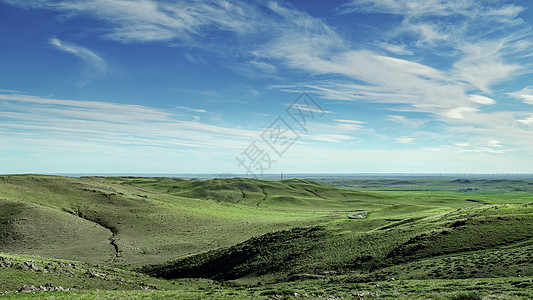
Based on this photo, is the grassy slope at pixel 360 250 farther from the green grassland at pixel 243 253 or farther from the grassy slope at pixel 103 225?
the grassy slope at pixel 103 225

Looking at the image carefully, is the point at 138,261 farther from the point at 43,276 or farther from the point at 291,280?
the point at 291,280

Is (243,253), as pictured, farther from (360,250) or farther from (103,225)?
(103,225)

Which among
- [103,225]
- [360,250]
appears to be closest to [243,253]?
[360,250]

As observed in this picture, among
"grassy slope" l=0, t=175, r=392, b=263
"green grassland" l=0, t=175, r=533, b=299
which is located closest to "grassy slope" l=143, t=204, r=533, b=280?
"green grassland" l=0, t=175, r=533, b=299

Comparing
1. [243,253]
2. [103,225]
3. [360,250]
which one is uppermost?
[360,250]

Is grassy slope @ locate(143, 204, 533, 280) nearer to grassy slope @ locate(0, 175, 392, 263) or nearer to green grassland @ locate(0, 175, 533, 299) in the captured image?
green grassland @ locate(0, 175, 533, 299)

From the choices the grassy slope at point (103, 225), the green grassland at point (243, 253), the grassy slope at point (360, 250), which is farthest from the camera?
the grassy slope at point (103, 225)

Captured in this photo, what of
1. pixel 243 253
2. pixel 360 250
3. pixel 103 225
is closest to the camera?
pixel 360 250

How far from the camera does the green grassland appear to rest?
81.7ft

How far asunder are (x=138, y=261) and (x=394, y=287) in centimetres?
4211

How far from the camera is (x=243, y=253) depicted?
4644 cm

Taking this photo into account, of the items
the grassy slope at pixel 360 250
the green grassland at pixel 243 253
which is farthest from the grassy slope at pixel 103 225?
the grassy slope at pixel 360 250

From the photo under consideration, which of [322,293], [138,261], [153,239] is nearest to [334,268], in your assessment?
[322,293]

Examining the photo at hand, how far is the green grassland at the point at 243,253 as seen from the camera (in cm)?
2491
